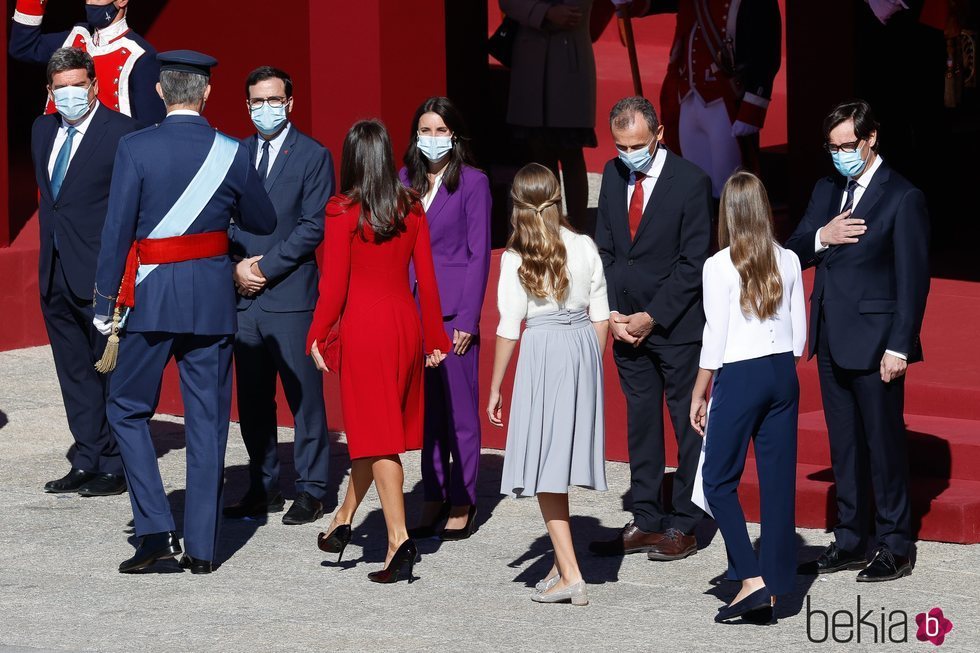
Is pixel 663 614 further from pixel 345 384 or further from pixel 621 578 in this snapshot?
pixel 345 384

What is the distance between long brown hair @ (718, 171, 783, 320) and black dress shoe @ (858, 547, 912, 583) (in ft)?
3.94

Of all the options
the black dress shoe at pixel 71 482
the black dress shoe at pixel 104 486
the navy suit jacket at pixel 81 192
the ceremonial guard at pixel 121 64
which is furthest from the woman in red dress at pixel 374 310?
the ceremonial guard at pixel 121 64

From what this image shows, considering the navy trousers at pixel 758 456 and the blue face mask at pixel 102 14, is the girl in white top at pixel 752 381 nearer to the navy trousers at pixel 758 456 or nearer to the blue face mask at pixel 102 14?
the navy trousers at pixel 758 456

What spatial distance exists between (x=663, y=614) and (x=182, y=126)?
265cm

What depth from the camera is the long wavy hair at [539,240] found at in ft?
22.9

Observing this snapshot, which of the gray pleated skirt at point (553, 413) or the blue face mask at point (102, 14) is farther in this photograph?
the blue face mask at point (102, 14)

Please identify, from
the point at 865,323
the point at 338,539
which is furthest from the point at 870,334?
the point at 338,539

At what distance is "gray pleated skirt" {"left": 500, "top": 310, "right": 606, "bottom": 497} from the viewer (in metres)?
7.02

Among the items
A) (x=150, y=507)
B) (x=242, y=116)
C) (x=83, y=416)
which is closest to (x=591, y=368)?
(x=150, y=507)

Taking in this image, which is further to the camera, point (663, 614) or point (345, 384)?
point (345, 384)

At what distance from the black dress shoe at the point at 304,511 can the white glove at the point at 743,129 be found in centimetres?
349

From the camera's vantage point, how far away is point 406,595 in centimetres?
714

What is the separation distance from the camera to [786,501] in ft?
22.3

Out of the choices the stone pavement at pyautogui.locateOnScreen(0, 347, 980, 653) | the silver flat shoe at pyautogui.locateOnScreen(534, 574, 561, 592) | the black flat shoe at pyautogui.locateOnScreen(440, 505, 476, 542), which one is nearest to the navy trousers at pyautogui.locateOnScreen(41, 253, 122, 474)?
the stone pavement at pyautogui.locateOnScreen(0, 347, 980, 653)
